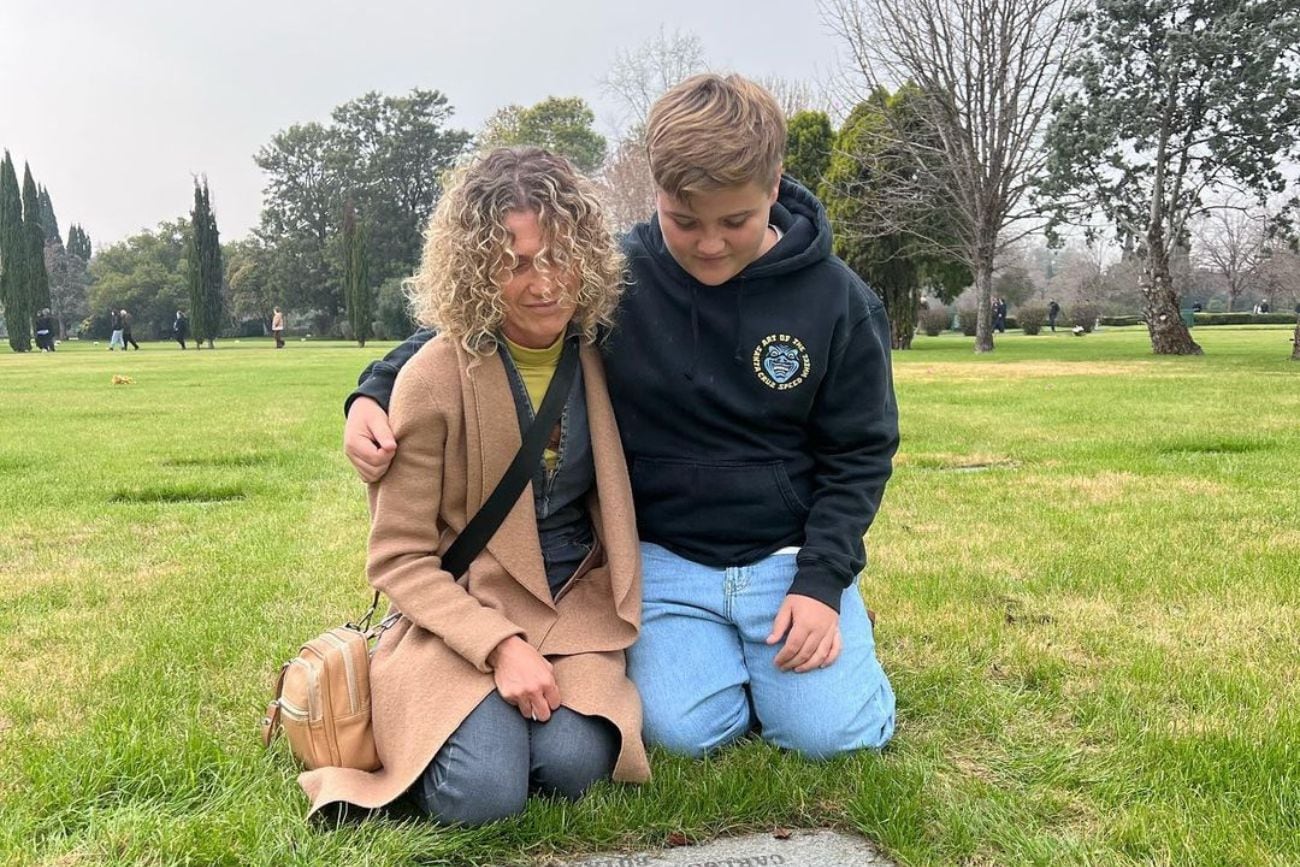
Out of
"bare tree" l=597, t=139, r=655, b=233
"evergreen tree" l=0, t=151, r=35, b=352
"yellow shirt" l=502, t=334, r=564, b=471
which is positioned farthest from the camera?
"evergreen tree" l=0, t=151, r=35, b=352

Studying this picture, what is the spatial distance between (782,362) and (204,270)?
2138 inches

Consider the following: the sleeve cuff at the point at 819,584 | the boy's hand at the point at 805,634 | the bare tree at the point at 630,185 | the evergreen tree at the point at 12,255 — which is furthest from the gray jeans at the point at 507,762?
the evergreen tree at the point at 12,255

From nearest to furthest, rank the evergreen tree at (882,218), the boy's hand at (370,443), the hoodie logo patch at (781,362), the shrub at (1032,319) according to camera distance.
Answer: the boy's hand at (370,443) < the hoodie logo patch at (781,362) < the evergreen tree at (882,218) < the shrub at (1032,319)

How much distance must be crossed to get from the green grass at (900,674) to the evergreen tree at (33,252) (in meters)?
47.5

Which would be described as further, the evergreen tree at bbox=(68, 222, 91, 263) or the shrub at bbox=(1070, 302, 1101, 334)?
the evergreen tree at bbox=(68, 222, 91, 263)

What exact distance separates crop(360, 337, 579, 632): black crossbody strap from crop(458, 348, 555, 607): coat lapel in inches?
0.9

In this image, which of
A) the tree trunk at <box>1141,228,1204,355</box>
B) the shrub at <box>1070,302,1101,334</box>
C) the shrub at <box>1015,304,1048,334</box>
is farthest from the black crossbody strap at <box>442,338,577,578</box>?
the shrub at <box>1070,302,1101,334</box>

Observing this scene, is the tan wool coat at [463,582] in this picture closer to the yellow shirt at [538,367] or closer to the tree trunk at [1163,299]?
the yellow shirt at [538,367]

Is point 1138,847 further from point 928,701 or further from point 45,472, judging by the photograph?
point 45,472

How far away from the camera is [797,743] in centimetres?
237

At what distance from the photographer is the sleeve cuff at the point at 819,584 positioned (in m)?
2.45

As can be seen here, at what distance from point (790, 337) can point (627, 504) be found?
1.89 ft

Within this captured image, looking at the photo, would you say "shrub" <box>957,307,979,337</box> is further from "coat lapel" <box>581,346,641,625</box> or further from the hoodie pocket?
"coat lapel" <box>581,346,641,625</box>

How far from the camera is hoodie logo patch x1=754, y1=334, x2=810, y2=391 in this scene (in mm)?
2500
